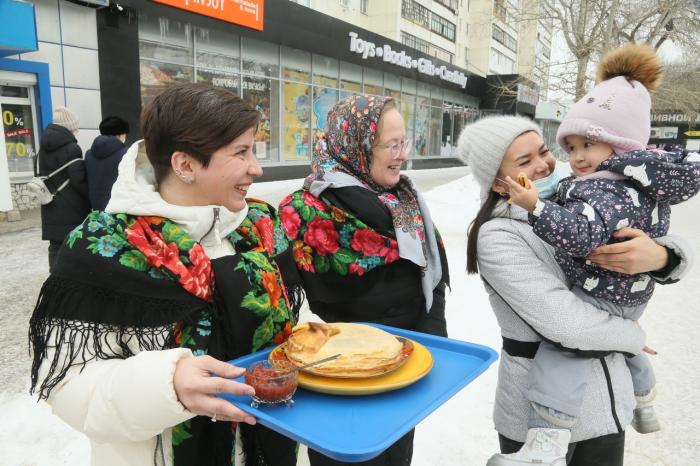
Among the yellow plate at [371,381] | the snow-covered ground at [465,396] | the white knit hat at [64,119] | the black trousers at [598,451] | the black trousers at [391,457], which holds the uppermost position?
the white knit hat at [64,119]

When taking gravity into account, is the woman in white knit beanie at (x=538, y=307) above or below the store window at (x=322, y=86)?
below

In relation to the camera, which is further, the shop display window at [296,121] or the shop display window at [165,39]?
the shop display window at [296,121]

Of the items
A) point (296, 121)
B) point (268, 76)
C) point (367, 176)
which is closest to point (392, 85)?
point (296, 121)

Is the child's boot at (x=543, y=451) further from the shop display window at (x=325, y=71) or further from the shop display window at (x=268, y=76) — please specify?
the shop display window at (x=325, y=71)

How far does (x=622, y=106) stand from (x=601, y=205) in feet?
1.37

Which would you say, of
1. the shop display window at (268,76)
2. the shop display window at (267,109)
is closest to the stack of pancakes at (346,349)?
the shop display window at (268,76)

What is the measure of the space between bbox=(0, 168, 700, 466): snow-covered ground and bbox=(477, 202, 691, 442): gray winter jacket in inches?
54.0

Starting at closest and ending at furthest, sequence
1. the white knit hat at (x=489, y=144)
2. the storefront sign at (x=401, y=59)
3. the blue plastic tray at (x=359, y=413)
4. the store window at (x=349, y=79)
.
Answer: the blue plastic tray at (x=359, y=413) → the white knit hat at (x=489, y=144) → the storefront sign at (x=401, y=59) → the store window at (x=349, y=79)

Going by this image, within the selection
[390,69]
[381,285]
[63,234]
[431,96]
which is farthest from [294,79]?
[381,285]

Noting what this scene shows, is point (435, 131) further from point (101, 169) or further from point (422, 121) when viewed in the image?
point (101, 169)

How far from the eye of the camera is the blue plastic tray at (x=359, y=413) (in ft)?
3.49

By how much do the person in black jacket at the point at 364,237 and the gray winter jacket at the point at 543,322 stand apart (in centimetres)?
61

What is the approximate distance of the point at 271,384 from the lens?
3.96ft

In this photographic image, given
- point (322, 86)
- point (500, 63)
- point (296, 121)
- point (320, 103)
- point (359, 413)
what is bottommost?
point (359, 413)
